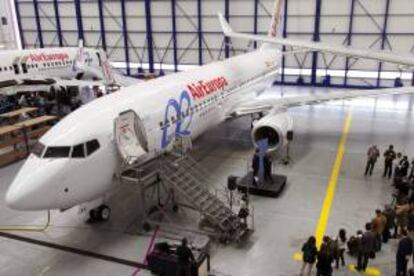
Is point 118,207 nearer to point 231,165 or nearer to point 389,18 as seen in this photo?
point 231,165

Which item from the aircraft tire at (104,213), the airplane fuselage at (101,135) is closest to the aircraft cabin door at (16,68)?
the airplane fuselage at (101,135)

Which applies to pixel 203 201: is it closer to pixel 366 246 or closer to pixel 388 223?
pixel 366 246

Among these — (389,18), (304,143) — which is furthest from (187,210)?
(389,18)

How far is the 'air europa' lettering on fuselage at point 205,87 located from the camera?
18917 mm

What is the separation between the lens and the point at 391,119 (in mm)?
29141

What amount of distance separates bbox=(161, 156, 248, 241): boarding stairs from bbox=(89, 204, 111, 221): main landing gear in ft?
10.2

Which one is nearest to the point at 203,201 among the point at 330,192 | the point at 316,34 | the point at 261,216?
the point at 261,216

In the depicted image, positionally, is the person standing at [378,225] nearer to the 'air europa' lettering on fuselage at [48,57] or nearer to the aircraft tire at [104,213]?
the aircraft tire at [104,213]

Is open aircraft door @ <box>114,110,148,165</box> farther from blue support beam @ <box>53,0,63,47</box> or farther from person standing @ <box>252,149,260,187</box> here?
blue support beam @ <box>53,0,63,47</box>

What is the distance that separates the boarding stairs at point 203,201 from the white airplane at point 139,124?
3.26ft

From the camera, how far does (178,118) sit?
680 inches

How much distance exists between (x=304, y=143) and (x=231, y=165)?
5741 mm

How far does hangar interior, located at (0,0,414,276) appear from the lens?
1384 centimetres

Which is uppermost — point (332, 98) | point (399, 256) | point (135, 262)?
point (332, 98)
